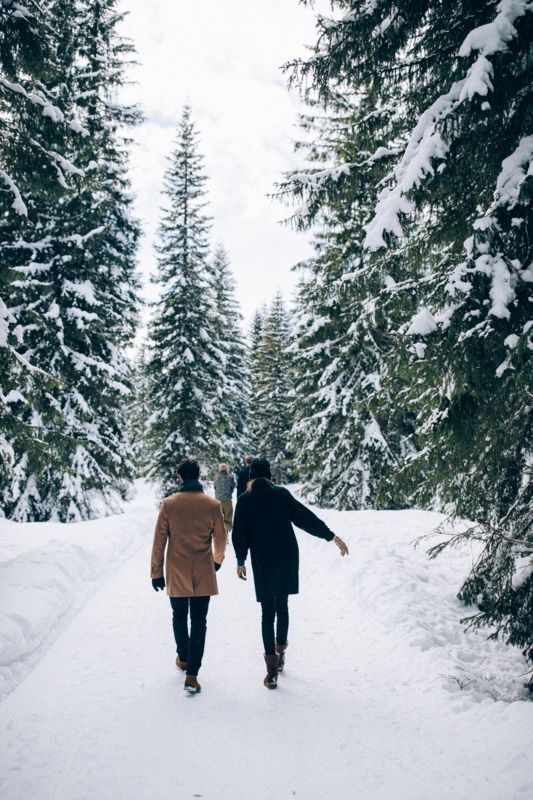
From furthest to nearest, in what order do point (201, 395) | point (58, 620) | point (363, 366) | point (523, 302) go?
point (201, 395), point (363, 366), point (58, 620), point (523, 302)

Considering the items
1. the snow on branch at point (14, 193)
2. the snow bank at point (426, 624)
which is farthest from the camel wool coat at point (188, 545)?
the snow on branch at point (14, 193)

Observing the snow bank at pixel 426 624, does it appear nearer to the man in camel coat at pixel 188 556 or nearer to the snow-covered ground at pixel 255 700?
the snow-covered ground at pixel 255 700

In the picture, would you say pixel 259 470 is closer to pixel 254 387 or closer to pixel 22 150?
pixel 22 150

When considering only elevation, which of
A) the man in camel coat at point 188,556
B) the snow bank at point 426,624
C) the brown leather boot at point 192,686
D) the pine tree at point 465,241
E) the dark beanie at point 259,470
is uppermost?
the pine tree at point 465,241

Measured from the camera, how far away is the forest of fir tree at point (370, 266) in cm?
440

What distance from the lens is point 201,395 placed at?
21.9 m

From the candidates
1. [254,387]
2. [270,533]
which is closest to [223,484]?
[270,533]

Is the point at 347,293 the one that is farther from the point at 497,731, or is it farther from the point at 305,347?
the point at 305,347

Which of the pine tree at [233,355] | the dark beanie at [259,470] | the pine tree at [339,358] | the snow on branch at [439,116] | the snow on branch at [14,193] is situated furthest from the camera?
the pine tree at [233,355]

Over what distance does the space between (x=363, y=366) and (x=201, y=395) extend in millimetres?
8759

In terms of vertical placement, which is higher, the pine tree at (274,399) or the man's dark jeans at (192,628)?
the pine tree at (274,399)

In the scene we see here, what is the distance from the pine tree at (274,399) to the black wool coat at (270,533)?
1089 inches

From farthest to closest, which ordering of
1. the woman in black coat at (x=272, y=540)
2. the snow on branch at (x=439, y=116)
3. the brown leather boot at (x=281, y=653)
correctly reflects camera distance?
the brown leather boot at (x=281, y=653) < the woman in black coat at (x=272, y=540) < the snow on branch at (x=439, y=116)

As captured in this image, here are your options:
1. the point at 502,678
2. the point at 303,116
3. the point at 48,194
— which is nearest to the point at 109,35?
the point at 303,116
